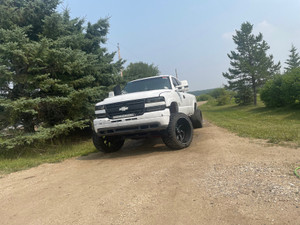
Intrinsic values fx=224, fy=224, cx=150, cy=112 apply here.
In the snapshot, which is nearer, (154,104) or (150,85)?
(154,104)

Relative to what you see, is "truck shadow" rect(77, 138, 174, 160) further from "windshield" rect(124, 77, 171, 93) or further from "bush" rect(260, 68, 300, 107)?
"bush" rect(260, 68, 300, 107)

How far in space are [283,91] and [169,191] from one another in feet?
52.5

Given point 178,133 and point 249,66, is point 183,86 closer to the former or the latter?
point 178,133

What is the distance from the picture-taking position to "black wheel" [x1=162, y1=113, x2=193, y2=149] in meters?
4.80

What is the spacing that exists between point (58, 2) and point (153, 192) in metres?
8.02

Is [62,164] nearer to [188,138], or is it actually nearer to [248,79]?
[188,138]

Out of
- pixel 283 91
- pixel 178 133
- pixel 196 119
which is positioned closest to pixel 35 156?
pixel 178 133

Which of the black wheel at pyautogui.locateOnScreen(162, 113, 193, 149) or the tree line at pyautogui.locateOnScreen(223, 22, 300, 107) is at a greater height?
the tree line at pyautogui.locateOnScreen(223, 22, 300, 107)

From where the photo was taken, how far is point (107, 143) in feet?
19.7

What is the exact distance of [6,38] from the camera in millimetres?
6215

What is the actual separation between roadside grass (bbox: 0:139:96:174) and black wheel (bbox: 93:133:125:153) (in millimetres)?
716

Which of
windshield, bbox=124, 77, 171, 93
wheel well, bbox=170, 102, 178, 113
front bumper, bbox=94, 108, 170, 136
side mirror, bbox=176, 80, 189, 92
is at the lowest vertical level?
front bumper, bbox=94, 108, 170, 136

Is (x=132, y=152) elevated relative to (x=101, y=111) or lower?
lower

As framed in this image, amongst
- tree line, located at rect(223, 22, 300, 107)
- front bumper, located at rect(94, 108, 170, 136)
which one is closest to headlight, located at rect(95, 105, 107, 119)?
front bumper, located at rect(94, 108, 170, 136)
